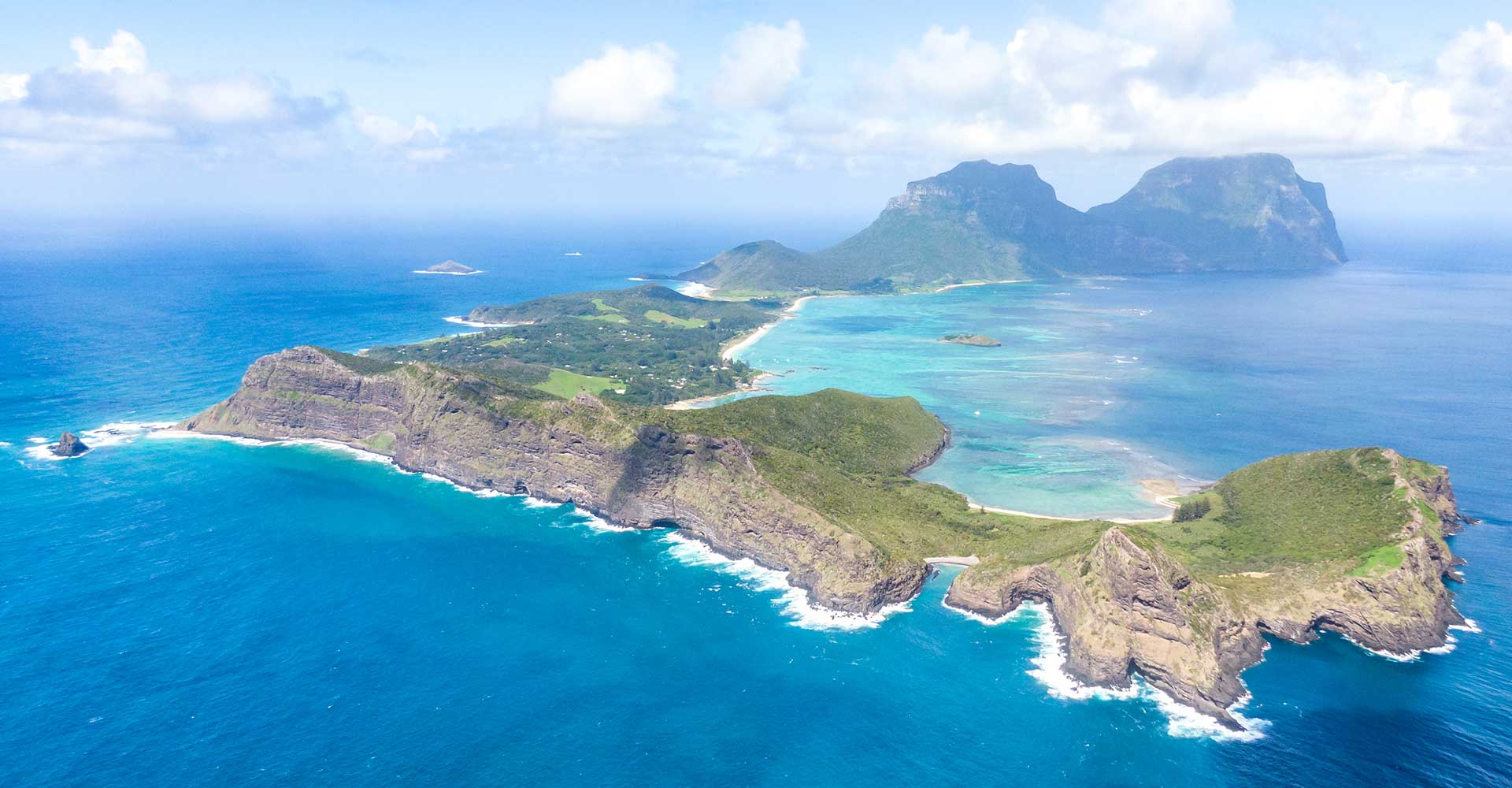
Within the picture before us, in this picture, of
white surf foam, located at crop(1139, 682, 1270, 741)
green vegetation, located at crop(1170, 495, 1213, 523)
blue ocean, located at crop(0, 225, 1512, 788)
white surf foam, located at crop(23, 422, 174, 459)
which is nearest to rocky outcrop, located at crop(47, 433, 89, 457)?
white surf foam, located at crop(23, 422, 174, 459)

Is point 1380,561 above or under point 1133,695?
above

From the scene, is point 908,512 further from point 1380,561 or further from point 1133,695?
point 1380,561

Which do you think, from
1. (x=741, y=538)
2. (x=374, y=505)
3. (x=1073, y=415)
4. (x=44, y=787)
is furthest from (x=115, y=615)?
(x=1073, y=415)

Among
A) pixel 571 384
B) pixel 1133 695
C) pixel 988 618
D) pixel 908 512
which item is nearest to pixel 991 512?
pixel 908 512

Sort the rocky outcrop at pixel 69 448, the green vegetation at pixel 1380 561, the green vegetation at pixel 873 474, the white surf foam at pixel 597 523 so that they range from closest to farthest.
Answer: the green vegetation at pixel 1380 561, the green vegetation at pixel 873 474, the white surf foam at pixel 597 523, the rocky outcrop at pixel 69 448

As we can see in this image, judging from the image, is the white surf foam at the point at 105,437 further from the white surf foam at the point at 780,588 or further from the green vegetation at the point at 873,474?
the white surf foam at the point at 780,588

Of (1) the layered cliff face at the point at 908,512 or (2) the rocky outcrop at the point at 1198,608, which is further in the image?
(1) the layered cliff face at the point at 908,512

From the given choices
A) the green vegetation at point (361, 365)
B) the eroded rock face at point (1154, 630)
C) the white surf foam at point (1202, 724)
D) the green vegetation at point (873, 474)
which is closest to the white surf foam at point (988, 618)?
the green vegetation at point (873, 474)
